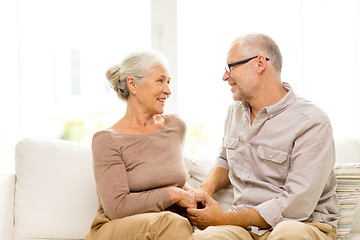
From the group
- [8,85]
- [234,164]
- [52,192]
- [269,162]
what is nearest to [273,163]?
[269,162]

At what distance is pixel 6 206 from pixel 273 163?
1.42 m

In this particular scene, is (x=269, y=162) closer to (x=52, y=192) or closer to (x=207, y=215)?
(x=207, y=215)

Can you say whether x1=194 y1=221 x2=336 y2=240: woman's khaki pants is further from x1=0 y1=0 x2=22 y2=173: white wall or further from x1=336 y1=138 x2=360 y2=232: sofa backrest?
x1=0 y1=0 x2=22 y2=173: white wall

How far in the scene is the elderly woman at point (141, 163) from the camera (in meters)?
2.12

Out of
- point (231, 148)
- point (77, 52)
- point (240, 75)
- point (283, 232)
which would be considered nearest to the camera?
point (283, 232)

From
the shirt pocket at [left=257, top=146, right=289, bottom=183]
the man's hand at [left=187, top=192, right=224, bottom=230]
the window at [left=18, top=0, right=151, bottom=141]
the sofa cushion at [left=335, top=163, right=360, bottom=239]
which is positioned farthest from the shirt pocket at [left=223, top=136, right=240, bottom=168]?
the window at [left=18, top=0, right=151, bottom=141]

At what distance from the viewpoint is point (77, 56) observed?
3432 mm

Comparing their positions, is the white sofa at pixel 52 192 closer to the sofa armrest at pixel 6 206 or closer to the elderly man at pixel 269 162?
the sofa armrest at pixel 6 206

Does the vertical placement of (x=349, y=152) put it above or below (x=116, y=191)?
above

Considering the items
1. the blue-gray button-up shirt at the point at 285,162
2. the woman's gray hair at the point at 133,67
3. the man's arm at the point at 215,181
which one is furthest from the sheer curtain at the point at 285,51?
the woman's gray hair at the point at 133,67

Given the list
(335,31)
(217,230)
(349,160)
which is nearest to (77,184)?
(217,230)

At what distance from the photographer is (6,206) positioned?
2.69 m

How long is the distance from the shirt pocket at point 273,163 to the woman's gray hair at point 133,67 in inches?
24.7

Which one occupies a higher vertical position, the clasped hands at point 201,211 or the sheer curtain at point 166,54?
the sheer curtain at point 166,54
